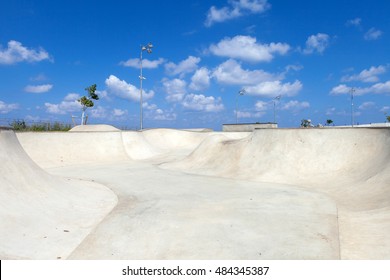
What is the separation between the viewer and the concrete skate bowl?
588 cm

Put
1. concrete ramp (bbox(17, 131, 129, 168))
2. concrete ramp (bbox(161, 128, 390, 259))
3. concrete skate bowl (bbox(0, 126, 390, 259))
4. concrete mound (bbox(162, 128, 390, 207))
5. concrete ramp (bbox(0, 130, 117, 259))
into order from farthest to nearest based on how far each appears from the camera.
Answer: concrete ramp (bbox(17, 131, 129, 168)), concrete mound (bbox(162, 128, 390, 207)), concrete ramp (bbox(161, 128, 390, 259)), concrete skate bowl (bbox(0, 126, 390, 259)), concrete ramp (bbox(0, 130, 117, 259))

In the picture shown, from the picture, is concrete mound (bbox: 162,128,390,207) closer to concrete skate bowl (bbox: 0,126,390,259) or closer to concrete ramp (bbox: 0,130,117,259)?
concrete skate bowl (bbox: 0,126,390,259)

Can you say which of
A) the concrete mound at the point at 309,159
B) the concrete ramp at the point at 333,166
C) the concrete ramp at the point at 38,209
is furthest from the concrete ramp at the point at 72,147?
the concrete ramp at the point at 38,209

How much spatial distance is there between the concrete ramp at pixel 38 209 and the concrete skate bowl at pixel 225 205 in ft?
0.10

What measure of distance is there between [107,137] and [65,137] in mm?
3322

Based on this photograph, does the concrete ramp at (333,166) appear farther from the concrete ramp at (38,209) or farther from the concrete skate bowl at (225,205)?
the concrete ramp at (38,209)

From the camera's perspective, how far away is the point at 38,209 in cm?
743

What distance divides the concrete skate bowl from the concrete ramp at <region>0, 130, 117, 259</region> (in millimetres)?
29

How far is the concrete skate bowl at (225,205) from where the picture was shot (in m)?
5.88

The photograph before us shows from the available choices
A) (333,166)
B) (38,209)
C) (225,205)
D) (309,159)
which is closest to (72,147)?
(38,209)

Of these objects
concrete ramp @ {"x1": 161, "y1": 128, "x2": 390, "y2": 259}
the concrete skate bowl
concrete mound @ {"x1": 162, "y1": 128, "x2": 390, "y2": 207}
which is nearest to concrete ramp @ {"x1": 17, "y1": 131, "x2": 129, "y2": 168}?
the concrete skate bowl

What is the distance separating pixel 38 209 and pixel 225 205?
5.27 meters

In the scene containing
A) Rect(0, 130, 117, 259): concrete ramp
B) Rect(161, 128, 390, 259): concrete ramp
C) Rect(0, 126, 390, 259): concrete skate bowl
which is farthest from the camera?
Rect(161, 128, 390, 259): concrete ramp

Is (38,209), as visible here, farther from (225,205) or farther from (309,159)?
(309,159)
